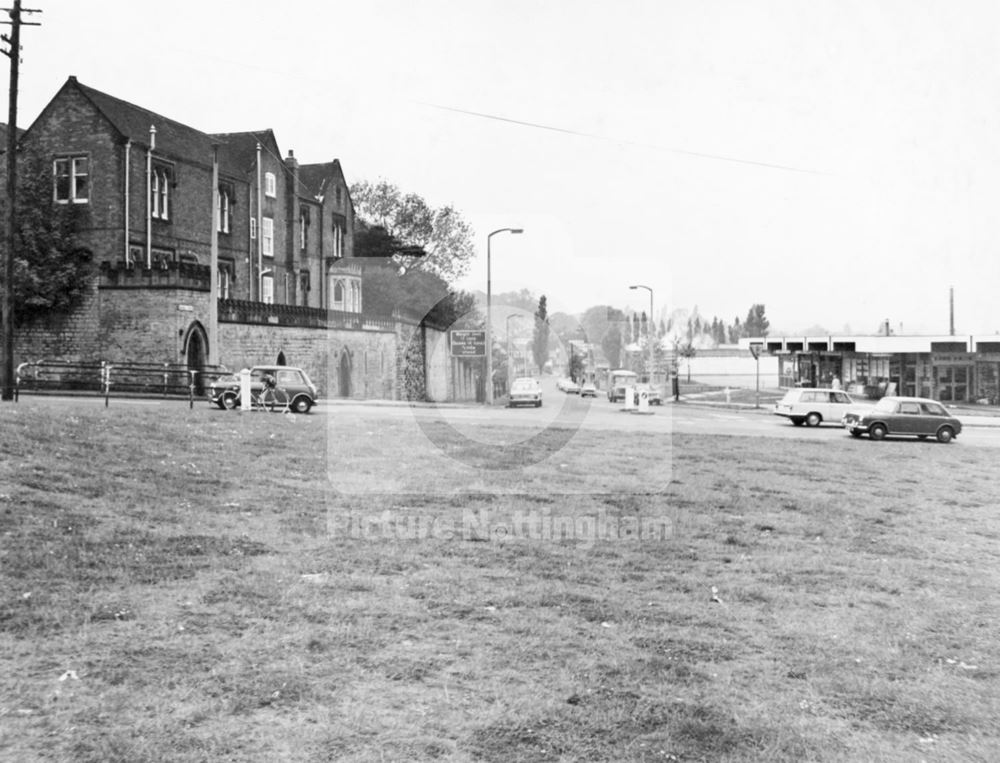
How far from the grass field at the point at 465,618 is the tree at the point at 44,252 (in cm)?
2411

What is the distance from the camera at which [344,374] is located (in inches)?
1634

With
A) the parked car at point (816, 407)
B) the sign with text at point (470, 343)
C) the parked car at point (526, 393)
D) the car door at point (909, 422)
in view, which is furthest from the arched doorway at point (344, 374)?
the car door at point (909, 422)

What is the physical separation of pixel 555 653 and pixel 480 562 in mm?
2760

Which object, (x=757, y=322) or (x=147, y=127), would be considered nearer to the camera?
(x=147, y=127)

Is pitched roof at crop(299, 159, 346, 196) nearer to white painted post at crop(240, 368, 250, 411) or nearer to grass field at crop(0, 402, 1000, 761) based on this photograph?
white painted post at crop(240, 368, 250, 411)

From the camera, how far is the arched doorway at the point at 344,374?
4128cm

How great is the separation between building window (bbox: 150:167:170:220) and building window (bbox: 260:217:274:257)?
7876 mm

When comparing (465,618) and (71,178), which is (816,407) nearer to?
(465,618)

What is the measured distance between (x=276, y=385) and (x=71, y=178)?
1991 centimetres

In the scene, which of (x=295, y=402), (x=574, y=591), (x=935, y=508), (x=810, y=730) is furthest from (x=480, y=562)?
(x=295, y=402)

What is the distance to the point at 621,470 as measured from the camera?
15.8m

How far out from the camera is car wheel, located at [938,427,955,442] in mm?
26500

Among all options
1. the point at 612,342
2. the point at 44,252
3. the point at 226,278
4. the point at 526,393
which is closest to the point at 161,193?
the point at 226,278

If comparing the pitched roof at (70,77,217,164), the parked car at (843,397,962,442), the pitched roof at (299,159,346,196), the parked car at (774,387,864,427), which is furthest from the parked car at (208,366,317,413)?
the pitched roof at (299,159,346,196)
